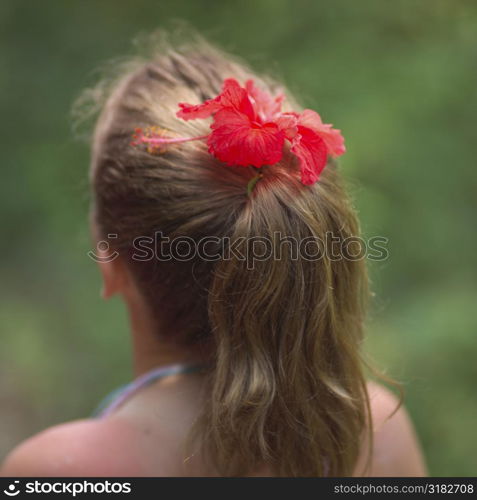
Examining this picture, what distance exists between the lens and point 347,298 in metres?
0.99

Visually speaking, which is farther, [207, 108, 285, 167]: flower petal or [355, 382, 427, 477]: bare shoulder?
[355, 382, 427, 477]: bare shoulder

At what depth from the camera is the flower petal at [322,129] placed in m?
0.91

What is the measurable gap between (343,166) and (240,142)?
131 centimetres

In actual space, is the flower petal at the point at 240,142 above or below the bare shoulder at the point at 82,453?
above

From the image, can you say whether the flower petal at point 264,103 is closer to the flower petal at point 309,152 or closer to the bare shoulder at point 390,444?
the flower petal at point 309,152

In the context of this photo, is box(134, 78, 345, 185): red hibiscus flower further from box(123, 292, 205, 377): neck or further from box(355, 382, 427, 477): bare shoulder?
box(355, 382, 427, 477): bare shoulder

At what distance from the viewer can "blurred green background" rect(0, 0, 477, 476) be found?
7.09 ft

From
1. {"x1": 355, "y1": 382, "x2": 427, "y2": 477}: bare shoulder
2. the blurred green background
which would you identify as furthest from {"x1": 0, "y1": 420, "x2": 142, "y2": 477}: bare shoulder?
the blurred green background

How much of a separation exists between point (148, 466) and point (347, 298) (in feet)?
1.40

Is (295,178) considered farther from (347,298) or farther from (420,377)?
(420,377)
